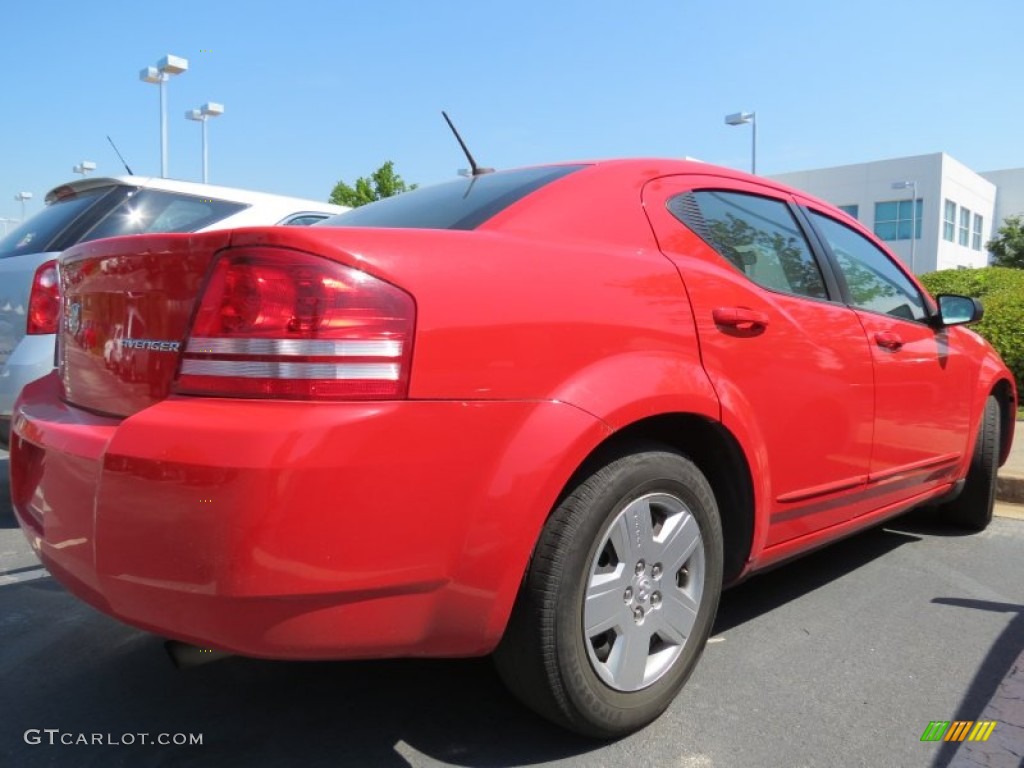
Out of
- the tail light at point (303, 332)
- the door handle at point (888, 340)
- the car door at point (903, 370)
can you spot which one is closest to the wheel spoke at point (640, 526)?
the tail light at point (303, 332)

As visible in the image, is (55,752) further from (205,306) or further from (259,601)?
(205,306)

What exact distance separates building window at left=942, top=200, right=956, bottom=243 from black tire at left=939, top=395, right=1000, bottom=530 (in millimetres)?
43310

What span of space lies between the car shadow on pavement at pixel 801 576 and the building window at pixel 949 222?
43.8 metres

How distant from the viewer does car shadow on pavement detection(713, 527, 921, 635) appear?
328cm

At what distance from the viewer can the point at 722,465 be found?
2.54m

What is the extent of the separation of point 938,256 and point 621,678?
45.4m

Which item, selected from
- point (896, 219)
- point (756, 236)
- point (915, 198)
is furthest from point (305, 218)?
point (896, 219)

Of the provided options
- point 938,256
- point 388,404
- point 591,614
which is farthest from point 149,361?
point 938,256

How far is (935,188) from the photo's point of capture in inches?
1642

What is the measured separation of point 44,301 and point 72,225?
113 centimetres

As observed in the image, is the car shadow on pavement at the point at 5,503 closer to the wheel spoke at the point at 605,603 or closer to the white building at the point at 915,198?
the wheel spoke at the point at 605,603

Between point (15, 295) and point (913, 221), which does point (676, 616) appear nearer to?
point (15, 295)

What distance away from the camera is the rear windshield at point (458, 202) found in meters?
2.38

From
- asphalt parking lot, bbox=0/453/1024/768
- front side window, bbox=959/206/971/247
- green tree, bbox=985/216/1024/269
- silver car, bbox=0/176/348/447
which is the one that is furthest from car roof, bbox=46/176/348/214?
front side window, bbox=959/206/971/247
